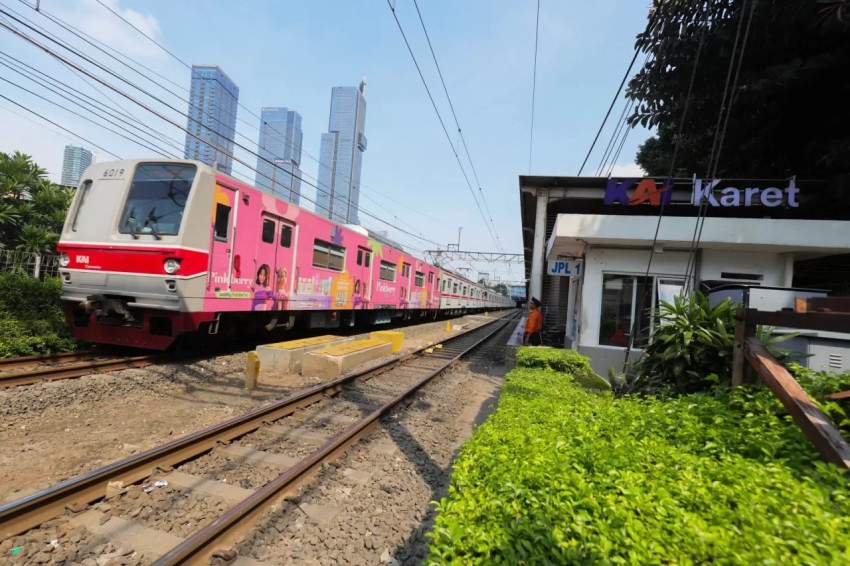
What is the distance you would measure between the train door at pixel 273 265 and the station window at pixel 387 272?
5.73 metres

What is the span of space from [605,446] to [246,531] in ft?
8.03

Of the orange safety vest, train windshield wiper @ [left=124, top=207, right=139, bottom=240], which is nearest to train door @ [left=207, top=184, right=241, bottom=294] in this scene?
train windshield wiper @ [left=124, top=207, right=139, bottom=240]

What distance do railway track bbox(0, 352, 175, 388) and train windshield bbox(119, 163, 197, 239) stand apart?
6.83 feet

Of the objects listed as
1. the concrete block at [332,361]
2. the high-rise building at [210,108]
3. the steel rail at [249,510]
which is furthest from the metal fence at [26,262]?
the steel rail at [249,510]

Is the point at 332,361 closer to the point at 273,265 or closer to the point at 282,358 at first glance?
the point at 282,358

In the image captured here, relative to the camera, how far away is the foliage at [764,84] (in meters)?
7.46

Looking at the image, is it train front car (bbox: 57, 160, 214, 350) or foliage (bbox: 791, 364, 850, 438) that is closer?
foliage (bbox: 791, 364, 850, 438)

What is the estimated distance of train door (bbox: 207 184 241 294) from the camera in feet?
23.2

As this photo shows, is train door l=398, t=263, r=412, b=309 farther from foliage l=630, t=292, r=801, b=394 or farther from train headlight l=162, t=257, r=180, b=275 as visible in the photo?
foliage l=630, t=292, r=801, b=394

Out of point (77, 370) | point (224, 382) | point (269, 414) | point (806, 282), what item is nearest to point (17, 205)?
point (77, 370)

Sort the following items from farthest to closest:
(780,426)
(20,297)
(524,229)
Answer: (524,229), (20,297), (780,426)

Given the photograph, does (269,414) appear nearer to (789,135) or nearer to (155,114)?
(155,114)

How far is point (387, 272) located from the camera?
1570 cm

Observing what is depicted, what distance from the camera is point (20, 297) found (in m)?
7.65
